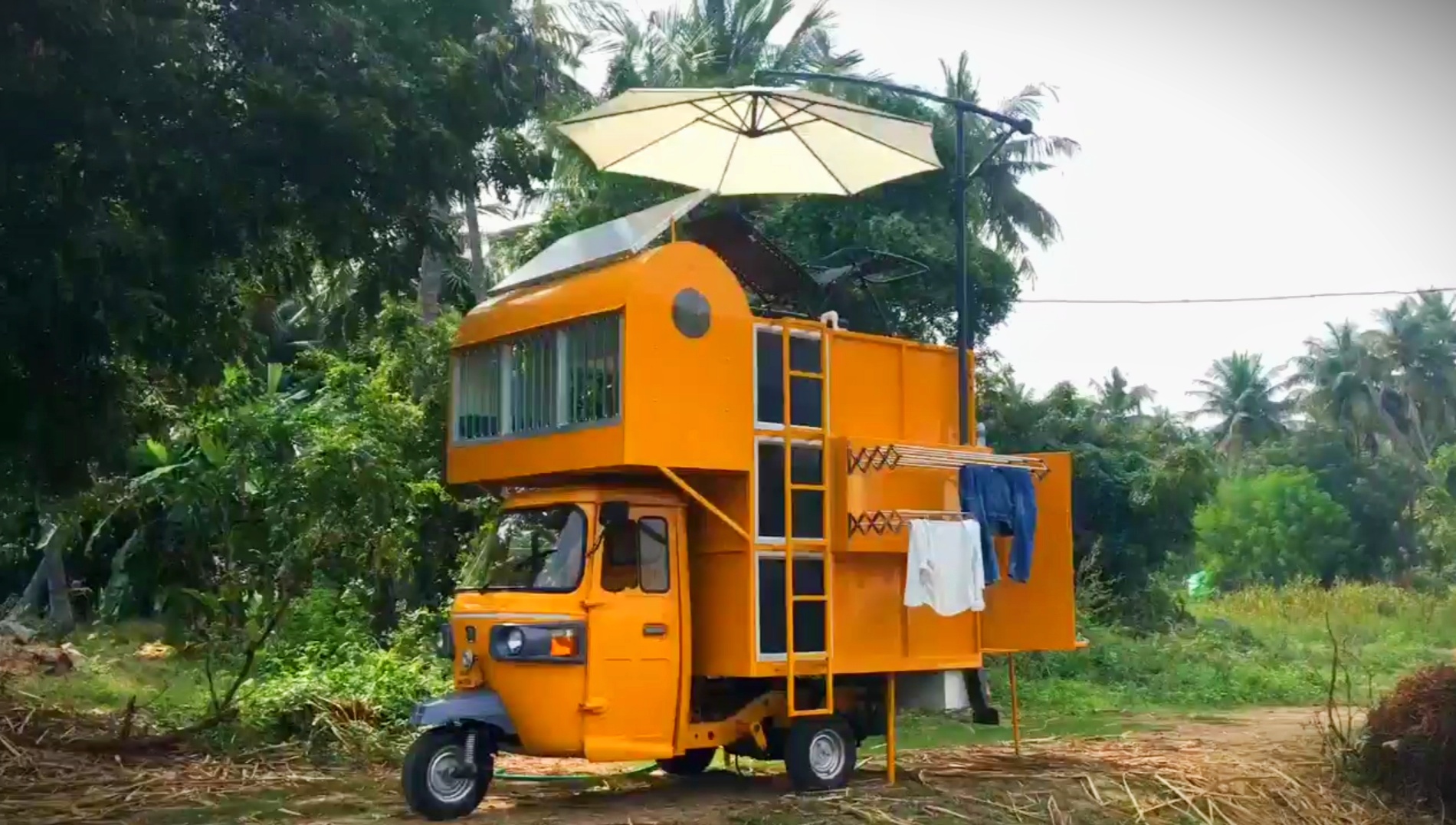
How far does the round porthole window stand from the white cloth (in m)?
2.22

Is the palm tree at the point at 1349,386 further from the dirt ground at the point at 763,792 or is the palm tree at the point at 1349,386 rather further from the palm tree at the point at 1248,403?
the dirt ground at the point at 763,792

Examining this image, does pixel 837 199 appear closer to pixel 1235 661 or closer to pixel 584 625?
pixel 1235 661

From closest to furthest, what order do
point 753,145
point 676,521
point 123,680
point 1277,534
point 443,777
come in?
Answer: point 443,777 → point 676,521 → point 753,145 → point 123,680 → point 1277,534

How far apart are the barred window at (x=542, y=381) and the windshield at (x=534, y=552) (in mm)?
640

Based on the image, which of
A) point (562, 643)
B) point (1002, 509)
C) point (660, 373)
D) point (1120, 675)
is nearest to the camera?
point (562, 643)

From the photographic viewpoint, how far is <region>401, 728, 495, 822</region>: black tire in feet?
32.1

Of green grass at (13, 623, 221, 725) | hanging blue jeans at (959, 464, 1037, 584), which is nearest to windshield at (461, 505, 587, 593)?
hanging blue jeans at (959, 464, 1037, 584)

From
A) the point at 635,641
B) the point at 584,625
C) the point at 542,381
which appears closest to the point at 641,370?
the point at 542,381

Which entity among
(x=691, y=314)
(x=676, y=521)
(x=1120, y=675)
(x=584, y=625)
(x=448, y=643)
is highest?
(x=691, y=314)

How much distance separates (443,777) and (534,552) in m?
1.66

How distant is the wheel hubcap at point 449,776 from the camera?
32.4 ft

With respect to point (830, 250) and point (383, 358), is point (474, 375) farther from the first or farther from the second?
point (830, 250)

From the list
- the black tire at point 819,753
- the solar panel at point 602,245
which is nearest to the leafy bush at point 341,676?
the black tire at point 819,753

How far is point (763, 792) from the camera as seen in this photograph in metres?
11.0
